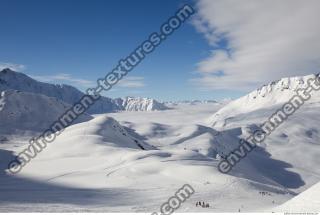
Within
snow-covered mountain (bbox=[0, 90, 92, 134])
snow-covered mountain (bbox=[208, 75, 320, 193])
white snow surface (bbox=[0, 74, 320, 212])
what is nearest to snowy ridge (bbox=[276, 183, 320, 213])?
white snow surface (bbox=[0, 74, 320, 212])

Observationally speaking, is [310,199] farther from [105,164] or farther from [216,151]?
[216,151]

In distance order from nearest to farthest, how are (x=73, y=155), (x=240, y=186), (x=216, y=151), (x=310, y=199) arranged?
(x=310, y=199)
(x=240, y=186)
(x=73, y=155)
(x=216, y=151)

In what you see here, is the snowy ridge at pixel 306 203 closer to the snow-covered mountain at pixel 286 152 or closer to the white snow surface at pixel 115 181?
the white snow surface at pixel 115 181

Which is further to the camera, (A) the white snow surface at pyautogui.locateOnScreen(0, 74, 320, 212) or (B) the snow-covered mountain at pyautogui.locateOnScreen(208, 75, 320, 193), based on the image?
(B) the snow-covered mountain at pyautogui.locateOnScreen(208, 75, 320, 193)

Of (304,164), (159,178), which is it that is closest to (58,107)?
(304,164)

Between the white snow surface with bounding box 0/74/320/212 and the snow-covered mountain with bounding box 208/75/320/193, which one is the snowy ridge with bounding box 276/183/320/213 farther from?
the snow-covered mountain with bounding box 208/75/320/193

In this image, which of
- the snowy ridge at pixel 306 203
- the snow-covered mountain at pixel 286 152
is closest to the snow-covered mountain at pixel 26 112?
the snow-covered mountain at pixel 286 152

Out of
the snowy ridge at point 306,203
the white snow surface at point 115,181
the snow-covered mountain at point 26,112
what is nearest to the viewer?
the snowy ridge at point 306,203

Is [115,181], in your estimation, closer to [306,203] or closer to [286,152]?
[306,203]
